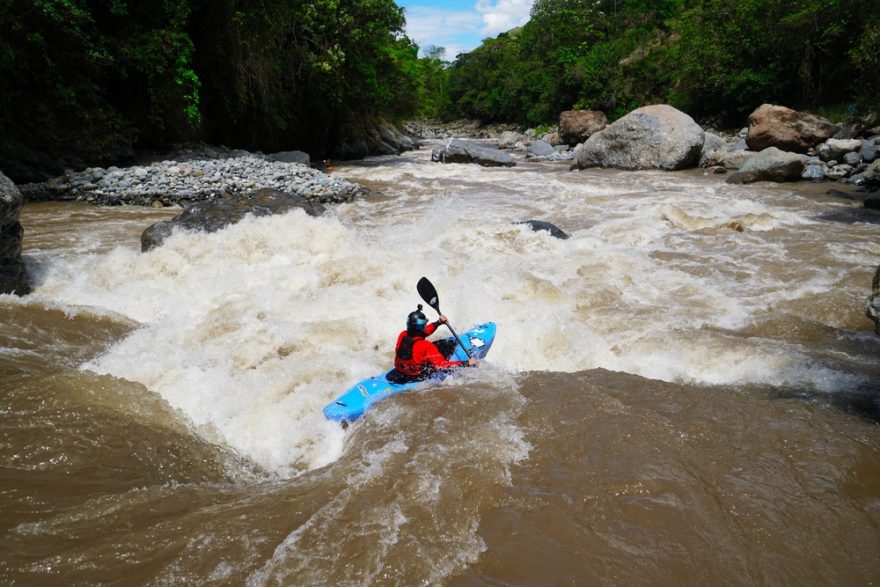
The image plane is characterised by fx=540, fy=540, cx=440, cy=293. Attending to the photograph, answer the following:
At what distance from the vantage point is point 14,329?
174 inches

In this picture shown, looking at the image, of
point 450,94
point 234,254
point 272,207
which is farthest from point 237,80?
point 450,94

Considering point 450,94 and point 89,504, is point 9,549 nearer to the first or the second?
point 89,504

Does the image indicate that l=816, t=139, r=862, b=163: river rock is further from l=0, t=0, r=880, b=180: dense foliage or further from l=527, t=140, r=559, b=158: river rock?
l=527, t=140, r=559, b=158: river rock

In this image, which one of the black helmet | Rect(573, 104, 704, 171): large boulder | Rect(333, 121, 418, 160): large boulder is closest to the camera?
the black helmet

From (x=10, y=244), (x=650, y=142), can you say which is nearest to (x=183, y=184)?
(x=10, y=244)

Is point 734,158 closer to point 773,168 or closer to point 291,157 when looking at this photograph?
point 773,168

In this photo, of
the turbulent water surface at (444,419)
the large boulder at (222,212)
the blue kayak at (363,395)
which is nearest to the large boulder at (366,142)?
the large boulder at (222,212)

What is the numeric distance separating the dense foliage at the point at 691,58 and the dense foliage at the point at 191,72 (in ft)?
37.0

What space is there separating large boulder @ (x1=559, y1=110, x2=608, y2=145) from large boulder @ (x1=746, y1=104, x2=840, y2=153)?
763cm

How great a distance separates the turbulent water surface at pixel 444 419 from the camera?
7.30 feet

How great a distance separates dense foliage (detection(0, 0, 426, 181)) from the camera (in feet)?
32.8

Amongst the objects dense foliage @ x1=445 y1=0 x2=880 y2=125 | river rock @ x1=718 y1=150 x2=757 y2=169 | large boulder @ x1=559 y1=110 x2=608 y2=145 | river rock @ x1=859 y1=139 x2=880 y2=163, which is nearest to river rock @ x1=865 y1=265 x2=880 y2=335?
dense foliage @ x1=445 y1=0 x2=880 y2=125

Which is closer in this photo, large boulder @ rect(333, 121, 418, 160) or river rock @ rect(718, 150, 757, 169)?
river rock @ rect(718, 150, 757, 169)

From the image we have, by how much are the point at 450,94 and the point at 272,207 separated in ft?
152
